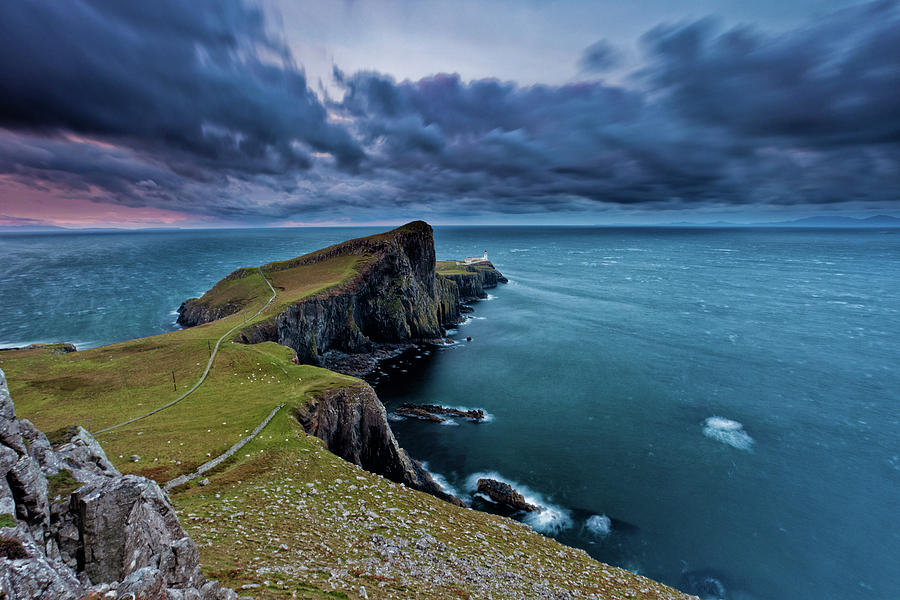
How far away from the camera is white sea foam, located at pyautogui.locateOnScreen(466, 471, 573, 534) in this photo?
41.2 metres

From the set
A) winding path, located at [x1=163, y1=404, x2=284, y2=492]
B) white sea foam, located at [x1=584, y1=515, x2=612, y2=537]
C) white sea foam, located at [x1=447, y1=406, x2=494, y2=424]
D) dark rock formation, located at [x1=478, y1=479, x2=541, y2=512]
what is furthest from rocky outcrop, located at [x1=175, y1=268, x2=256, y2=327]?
white sea foam, located at [x1=584, y1=515, x2=612, y2=537]

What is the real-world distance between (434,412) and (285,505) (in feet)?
142

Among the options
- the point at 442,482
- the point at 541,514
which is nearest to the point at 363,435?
the point at 442,482

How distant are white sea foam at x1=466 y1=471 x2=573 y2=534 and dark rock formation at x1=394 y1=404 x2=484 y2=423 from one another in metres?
15.5

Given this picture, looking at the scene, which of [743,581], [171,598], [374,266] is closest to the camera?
[171,598]

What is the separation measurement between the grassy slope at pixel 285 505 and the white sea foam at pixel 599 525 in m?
14.7

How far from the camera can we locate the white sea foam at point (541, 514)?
135ft

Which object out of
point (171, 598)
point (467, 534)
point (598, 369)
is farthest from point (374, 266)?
point (171, 598)

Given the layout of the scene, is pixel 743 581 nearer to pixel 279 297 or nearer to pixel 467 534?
pixel 467 534

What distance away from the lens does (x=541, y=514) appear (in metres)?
42.9

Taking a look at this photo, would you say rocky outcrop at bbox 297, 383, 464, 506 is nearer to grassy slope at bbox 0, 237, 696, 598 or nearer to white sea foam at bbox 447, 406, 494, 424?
grassy slope at bbox 0, 237, 696, 598

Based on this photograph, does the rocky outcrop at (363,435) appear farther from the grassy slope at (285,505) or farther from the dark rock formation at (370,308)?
the dark rock formation at (370,308)

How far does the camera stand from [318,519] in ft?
75.5

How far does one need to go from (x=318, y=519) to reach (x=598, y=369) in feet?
→ 241
